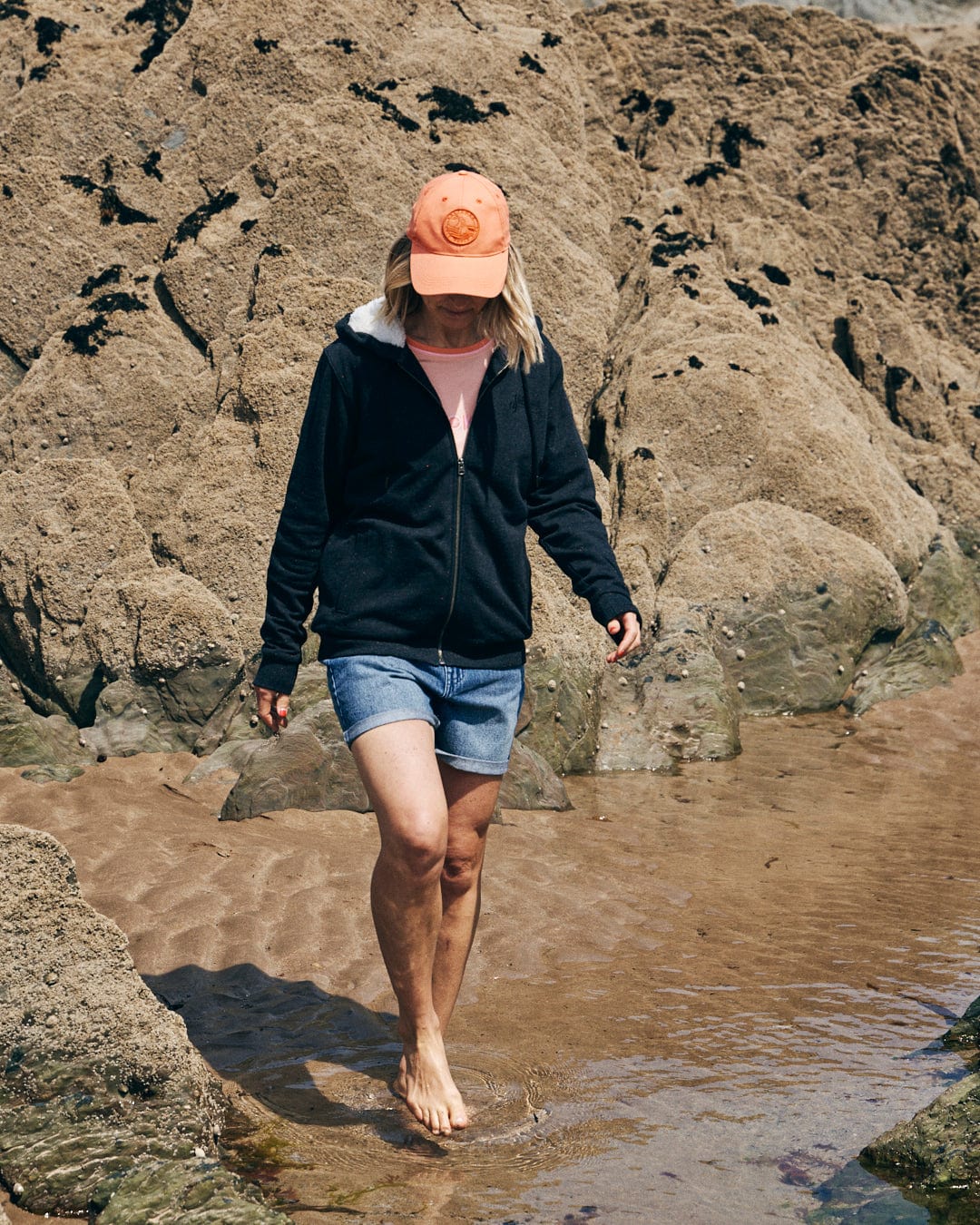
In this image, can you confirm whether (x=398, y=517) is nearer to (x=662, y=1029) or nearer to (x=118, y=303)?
(x=662, y=1029)

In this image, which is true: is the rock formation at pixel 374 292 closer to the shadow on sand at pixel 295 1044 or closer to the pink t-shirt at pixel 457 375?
the shadow on sand at pixel 295 1044

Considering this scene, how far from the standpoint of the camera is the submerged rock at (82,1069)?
3113mm

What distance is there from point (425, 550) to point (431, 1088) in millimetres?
1414

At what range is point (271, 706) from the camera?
11.7 feet

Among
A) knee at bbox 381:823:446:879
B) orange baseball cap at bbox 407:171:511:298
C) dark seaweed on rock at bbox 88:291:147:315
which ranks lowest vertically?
knee at bbox 381:823:446:879

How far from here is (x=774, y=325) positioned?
11.7 metres

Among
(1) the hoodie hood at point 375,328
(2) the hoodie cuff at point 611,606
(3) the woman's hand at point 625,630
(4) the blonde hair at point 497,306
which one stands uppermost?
(4) the blonde hair at point 497,306

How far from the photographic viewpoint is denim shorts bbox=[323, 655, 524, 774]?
11.1 ft

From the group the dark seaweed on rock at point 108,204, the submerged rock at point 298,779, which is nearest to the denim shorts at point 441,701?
the submerged rock at point 298,779

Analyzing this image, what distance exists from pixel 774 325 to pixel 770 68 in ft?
15.3

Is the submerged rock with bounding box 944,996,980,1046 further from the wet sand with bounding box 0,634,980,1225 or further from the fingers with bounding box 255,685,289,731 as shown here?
the fingers with bounding box 255,685,289,731

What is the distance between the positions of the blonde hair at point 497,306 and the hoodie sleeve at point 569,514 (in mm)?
185

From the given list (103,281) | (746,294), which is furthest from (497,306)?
(746,294)

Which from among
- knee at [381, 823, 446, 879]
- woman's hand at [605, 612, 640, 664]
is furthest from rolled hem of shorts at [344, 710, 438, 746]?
woman's hand at [605, 612, 640, 664]
